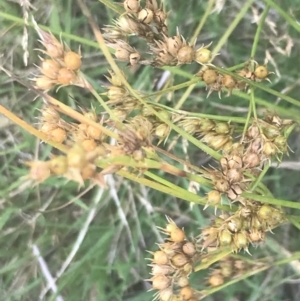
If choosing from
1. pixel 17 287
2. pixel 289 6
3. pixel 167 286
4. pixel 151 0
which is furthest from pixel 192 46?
pixel 17 287

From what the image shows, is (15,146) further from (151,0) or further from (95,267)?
(151,0)

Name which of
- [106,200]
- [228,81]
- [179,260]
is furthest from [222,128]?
[106,200]

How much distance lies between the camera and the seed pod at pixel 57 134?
51cm

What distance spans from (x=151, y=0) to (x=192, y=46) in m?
0.06

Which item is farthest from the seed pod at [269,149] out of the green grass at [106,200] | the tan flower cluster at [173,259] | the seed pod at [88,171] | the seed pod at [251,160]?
the green grass at [106,200]

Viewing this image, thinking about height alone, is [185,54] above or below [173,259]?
above

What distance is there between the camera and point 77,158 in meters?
0.36

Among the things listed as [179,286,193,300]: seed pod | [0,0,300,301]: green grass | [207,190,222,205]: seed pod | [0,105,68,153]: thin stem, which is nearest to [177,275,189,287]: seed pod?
[179,286,193,300]: seed pod

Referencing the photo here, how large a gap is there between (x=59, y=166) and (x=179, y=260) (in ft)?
0.81

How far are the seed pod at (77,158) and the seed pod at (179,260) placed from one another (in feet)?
0.76

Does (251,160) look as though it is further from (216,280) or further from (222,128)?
(216,280)

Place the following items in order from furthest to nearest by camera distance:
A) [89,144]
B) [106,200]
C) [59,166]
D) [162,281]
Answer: [106,200], [162,281], [89,144], [59,166]

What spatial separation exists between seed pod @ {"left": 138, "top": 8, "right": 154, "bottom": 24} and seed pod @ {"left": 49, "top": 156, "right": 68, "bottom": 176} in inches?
8.8

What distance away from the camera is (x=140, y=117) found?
22.0 inches
